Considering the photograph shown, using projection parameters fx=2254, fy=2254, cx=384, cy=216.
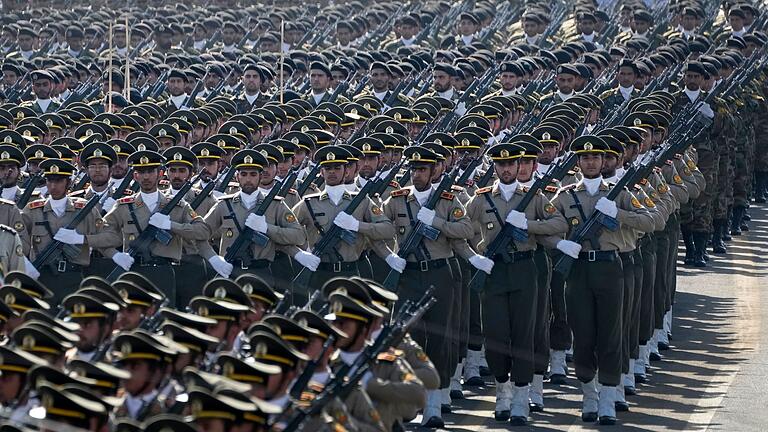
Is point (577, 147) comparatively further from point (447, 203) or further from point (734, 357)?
point (734, 357)

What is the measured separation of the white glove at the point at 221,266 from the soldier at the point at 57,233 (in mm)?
856

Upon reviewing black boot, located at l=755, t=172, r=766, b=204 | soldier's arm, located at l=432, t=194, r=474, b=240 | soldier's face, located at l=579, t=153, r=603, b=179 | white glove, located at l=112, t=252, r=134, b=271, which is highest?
soldier's face, located at l=579, t=153, r=603, b=179

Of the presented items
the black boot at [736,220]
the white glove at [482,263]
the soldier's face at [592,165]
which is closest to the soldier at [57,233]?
the white glove at [482,263]

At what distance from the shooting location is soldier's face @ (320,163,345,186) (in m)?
18.1

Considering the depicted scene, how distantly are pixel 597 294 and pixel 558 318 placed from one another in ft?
4.98

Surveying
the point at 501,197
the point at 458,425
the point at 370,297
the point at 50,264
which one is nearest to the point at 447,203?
the point at 501,197

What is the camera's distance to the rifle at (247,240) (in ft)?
58.8

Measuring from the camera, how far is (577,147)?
17.8 m

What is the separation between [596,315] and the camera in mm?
17516

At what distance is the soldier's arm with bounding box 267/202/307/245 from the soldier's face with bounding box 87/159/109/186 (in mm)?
1766

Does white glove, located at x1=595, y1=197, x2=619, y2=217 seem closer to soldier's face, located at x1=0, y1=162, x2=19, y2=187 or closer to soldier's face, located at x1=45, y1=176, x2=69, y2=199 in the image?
soldier's face, located at x1=45, y1=176, x2=69, y2=199

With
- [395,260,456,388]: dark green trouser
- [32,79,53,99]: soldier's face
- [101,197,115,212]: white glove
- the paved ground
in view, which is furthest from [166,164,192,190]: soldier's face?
[32,79,53,99]: soldier's face

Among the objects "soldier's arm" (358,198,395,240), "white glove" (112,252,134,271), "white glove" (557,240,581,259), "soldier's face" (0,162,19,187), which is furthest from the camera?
"soldier's face" (0,162,19,187)

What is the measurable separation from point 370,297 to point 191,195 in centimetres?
582
